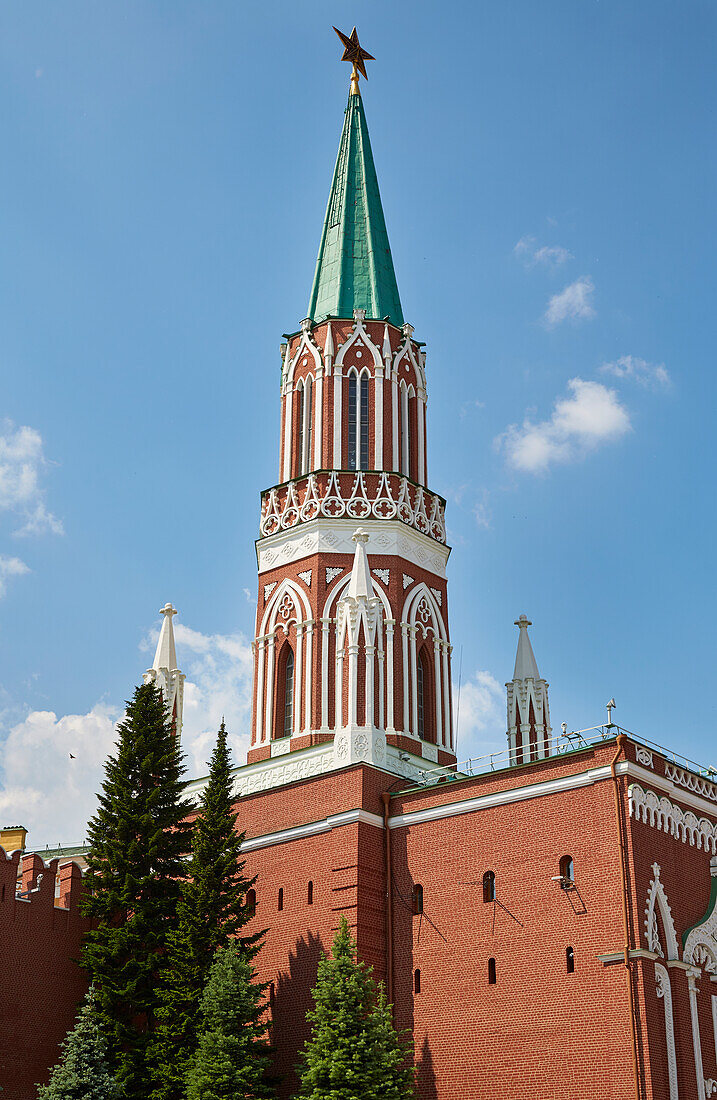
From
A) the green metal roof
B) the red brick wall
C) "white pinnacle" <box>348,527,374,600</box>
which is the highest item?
the green metal roof

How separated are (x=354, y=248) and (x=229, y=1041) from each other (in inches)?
970

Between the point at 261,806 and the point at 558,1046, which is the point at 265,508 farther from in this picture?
the point at 558,1046

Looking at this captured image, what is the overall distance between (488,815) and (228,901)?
6303 mm

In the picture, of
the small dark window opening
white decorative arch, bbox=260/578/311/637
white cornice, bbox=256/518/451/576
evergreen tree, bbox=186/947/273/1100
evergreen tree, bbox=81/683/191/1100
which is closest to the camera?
evergreen tree, bbox=186/947/273/1100

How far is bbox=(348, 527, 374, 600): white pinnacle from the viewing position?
1340 inches

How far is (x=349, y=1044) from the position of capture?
2655cm

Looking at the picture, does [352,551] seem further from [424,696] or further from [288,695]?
[424,696]

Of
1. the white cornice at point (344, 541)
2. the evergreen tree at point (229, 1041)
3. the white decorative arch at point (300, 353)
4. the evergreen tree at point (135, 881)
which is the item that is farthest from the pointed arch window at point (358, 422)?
the evergreen tree at point (229, 1041)

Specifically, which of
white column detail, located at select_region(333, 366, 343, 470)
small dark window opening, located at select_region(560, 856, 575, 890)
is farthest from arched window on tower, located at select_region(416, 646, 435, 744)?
small dark window opening, located at select_region(560, 856, 575, 890)

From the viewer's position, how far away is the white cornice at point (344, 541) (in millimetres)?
37188

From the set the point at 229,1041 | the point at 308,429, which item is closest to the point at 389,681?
the point at 308,429

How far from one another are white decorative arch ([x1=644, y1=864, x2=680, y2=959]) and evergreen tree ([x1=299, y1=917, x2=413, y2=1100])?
5.70 meters

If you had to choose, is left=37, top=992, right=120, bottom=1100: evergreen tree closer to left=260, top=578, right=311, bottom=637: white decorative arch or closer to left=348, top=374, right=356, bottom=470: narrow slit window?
left=260, top=578, right=311, bottom=637: white decorative arch

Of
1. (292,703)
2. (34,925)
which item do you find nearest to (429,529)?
(292,703)
